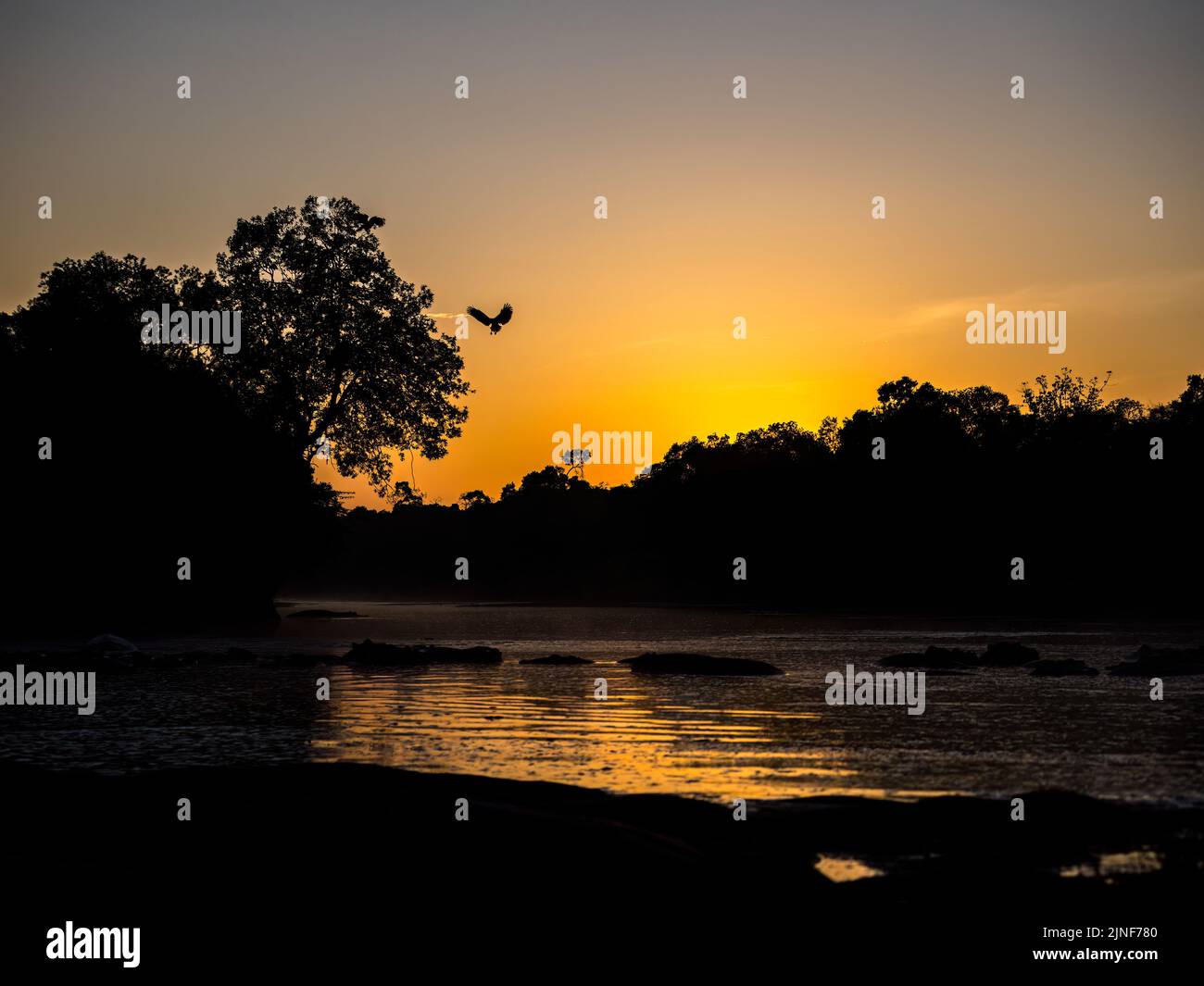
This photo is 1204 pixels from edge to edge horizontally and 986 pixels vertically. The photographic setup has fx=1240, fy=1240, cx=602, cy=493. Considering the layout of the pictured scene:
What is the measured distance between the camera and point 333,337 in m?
→ 68.2

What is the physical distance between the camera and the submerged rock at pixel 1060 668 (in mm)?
35031

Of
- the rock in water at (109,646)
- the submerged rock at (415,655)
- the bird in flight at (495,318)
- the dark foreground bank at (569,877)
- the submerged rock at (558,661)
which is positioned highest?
the bird in flight at (495,318)

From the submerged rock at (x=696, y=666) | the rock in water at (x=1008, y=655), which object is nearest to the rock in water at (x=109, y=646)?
the submerged rock at (x=696, y=666)

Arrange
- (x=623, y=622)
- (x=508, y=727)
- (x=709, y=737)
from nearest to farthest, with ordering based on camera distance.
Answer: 1. (x=709, y=737)
2. (x=508, y=727)
3. (x=623, y=622)

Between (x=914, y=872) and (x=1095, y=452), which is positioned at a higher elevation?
(x=1095, y=452)

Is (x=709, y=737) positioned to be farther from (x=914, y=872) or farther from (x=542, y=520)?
(x=542, y=520)

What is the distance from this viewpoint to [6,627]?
62844 millimetres

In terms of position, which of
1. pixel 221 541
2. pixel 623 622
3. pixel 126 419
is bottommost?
pixel 623 622

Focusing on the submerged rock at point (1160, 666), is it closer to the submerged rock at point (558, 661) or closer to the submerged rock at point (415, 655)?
the submerged rock at point (558, 661)

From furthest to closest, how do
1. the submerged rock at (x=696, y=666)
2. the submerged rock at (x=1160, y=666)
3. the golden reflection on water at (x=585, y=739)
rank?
1. the submerged rock at (x=696, y=666)
2. the submerged rock at (x=1160, y=666)
3. the golden reflection on water at (x=585, y=739)

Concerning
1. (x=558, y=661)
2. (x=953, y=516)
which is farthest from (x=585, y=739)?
(x=953, y=516)

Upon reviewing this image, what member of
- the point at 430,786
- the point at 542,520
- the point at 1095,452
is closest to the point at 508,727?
the point at 430,786

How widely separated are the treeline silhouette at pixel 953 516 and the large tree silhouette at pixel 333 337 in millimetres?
11836
